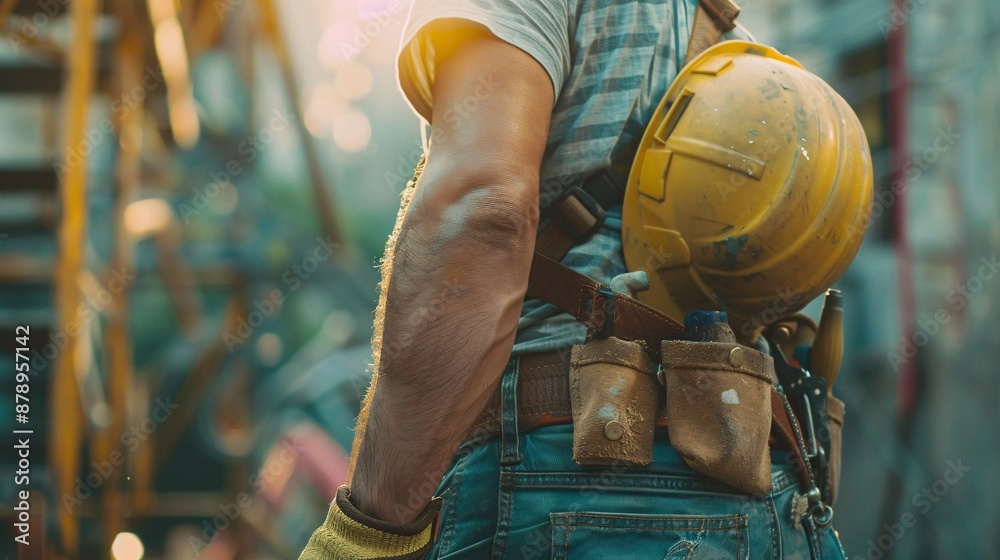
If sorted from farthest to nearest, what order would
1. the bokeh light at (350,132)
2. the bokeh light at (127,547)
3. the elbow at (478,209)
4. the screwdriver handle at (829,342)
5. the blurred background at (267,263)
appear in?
the bokeh light at (350,132) < the bokeh light at (127,547) < the blurred background at (267,263) < the screwdriver handle at (829,342) < the elbow at (478,209)

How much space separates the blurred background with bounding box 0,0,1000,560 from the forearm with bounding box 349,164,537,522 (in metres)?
3.40

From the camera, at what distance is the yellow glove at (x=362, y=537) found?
1.04m

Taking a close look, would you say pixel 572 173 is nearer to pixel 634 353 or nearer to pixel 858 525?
pixel 634 353

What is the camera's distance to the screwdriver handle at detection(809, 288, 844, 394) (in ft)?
5.09

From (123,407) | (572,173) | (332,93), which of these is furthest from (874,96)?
(123,407)

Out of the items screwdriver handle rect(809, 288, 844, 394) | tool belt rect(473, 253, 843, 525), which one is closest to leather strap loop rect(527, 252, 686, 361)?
tool belt rect(473, 253, 843, 525)

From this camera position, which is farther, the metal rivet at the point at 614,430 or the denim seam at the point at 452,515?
the denim seam at the point at 452,515

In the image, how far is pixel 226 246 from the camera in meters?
4.61

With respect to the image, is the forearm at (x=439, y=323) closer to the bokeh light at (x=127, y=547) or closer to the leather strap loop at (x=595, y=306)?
the leather strap loop at (x=595, y=306)

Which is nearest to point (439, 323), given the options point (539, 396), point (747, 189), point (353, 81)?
point (539, 396)

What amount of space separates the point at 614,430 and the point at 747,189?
40 cm

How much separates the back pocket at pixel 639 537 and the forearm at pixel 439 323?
7.7 inches

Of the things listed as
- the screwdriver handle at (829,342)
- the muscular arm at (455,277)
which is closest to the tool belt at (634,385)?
the muscular arm at (455,277)

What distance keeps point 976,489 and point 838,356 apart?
298cm
